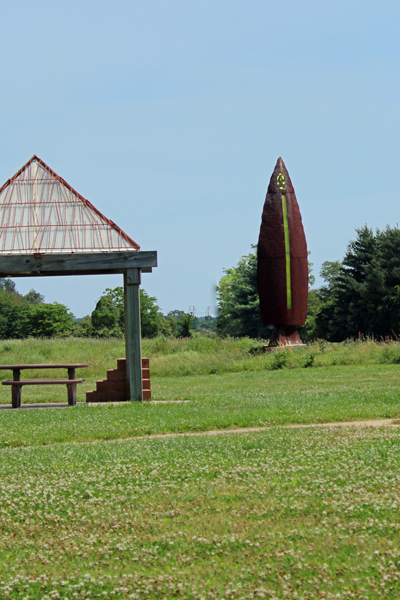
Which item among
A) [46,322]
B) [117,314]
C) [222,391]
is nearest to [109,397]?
[222,391]

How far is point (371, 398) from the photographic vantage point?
1324 cm

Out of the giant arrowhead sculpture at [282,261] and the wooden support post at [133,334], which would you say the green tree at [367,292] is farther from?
the wooden support post at [133,334]

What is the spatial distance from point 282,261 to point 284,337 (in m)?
3.25

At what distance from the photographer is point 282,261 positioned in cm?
2945

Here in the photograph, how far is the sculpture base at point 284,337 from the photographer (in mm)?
28938

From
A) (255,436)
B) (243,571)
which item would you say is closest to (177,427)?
(255,436)

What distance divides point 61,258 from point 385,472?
908 cm

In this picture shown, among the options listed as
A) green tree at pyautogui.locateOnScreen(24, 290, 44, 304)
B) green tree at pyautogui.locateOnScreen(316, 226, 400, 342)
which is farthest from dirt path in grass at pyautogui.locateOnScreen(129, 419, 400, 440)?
green tree at pyautogui.locateOnScreen(24, 290, 44, 304)

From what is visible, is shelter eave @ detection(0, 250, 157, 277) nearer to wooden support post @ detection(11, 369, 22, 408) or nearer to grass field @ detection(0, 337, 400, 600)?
wooden support post @ detection(11, 369, 22, 408)

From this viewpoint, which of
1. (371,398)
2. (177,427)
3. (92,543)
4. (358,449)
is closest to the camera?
(92,543)

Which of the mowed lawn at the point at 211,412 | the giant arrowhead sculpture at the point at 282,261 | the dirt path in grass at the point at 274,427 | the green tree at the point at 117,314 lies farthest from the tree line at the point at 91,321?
the dirt path in grass at the point at 274,427

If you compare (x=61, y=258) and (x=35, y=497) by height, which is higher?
(x=61, y=258)

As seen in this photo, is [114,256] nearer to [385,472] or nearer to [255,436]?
[255,436]

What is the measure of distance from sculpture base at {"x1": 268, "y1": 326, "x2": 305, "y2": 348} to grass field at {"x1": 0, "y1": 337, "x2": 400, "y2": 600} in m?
17.0
